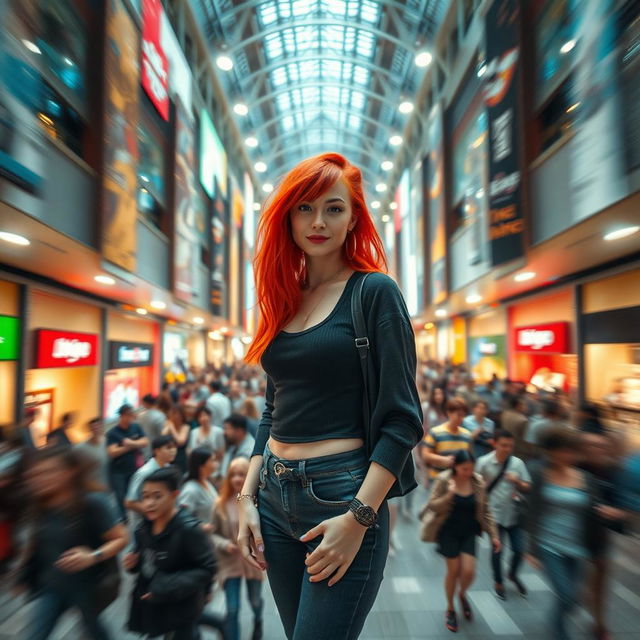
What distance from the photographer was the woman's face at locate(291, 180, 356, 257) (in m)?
1.28

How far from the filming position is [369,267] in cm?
136

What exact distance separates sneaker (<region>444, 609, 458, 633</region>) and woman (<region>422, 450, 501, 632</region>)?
0.74ft

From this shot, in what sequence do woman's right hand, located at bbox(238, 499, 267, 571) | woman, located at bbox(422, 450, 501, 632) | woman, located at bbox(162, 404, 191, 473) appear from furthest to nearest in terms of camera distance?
1. woman, located at bbox(162, 404, 191, 473)
2. woman, located at bbox(422, 450, 501, 632)
3. woman's right hand, located at bbox(238, 499, 267, 571)

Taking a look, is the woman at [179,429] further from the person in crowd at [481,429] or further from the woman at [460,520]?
the person in crowd at [481,429]

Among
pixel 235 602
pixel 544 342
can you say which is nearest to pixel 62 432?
pixel 235 602

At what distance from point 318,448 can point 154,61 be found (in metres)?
12.9

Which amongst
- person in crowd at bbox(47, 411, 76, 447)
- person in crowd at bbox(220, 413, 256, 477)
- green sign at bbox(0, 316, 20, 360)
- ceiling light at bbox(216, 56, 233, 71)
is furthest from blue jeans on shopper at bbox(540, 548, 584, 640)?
ceiling light at bbox(216, 56, 233, 71)

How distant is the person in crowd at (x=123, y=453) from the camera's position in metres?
5.89

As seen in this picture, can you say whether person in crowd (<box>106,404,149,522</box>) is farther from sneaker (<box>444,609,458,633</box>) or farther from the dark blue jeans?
sneaker (<box>444,609,458,633</box>)

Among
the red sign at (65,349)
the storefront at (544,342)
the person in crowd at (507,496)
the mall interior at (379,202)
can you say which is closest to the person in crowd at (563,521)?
the mall interior at (379,202)

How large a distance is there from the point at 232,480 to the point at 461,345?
19.3 meters

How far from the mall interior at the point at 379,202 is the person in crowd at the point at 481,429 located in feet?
3.88

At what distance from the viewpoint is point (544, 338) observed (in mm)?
12633

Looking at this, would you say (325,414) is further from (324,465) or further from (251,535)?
(251,535)
